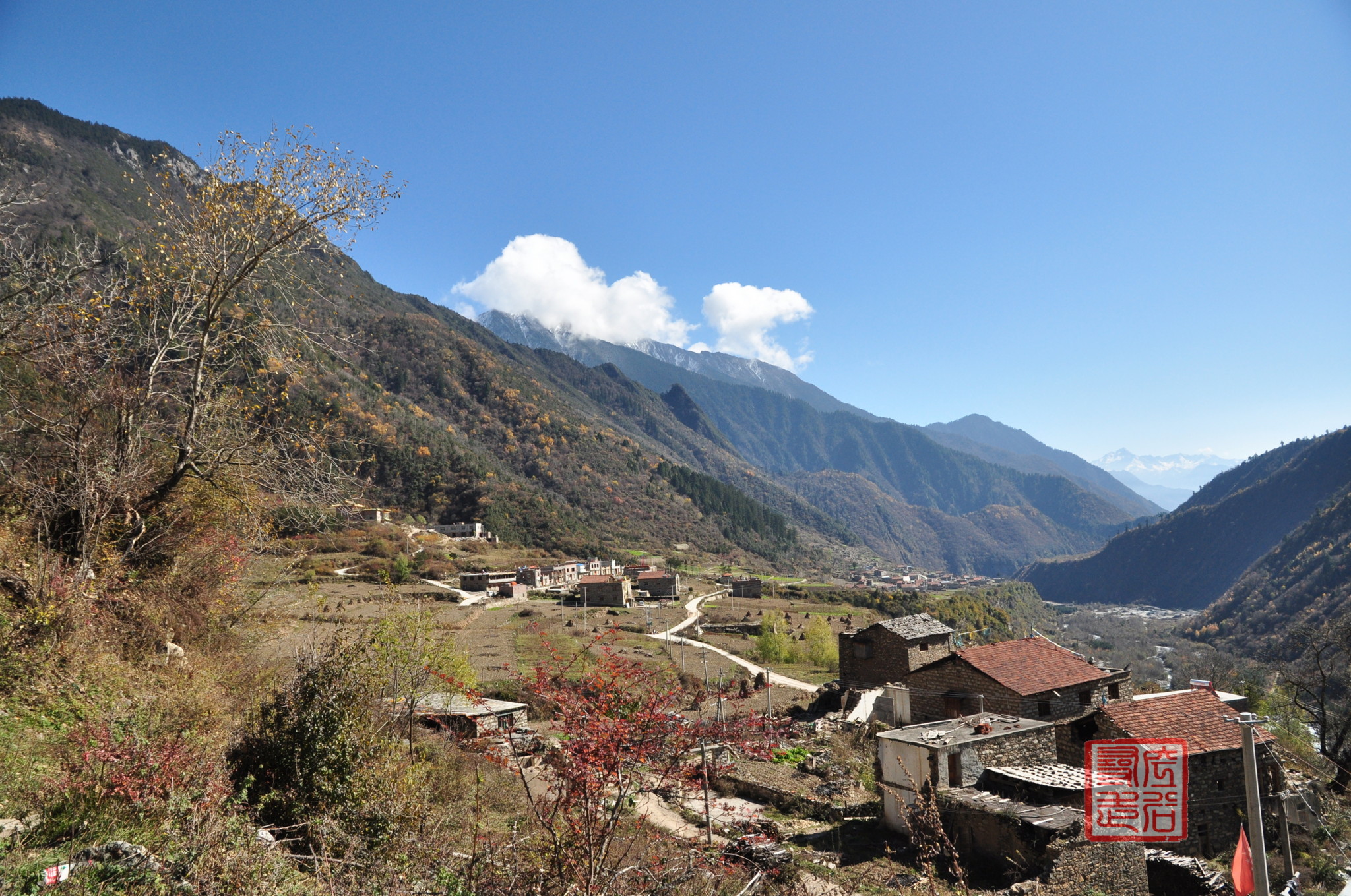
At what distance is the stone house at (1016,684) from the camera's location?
24.3m

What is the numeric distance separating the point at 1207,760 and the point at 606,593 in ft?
222

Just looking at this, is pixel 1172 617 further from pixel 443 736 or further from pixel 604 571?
pixel 443 736

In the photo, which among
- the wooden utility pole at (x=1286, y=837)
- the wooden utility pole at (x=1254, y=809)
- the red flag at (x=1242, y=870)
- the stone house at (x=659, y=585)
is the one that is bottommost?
the stone house at (x=659, y=585)

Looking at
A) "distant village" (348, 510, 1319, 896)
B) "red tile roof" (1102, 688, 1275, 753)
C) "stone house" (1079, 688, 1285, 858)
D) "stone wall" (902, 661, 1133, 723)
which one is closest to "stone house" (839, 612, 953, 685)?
"distant village" (348, 510, 1319, 896)

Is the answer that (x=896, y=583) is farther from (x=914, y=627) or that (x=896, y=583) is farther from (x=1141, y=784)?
(x=1141, y=784)

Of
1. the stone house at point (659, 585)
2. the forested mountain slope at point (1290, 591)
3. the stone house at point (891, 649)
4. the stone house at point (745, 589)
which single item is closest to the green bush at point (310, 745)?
the stone house at point (891, 649)

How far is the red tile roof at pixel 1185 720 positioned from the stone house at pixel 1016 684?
382cm

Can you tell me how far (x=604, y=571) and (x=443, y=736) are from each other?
8663 cm

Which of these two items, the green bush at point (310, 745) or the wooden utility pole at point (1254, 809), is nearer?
the green bush at point (310, 745)

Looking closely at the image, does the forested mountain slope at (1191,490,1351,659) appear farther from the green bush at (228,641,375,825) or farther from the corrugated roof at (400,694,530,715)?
the green bush at (228,641,375,825)

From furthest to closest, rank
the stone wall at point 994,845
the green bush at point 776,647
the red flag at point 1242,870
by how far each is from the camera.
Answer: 1. the green bush at point 776,647
2. the stone wall at point 994,845
3. the red flag at point 1242,870

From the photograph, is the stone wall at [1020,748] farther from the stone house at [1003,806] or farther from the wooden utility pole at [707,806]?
the wooden utility pole at [707,806]

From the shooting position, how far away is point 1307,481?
16950 centimetres

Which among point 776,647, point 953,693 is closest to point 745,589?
point 776,647
